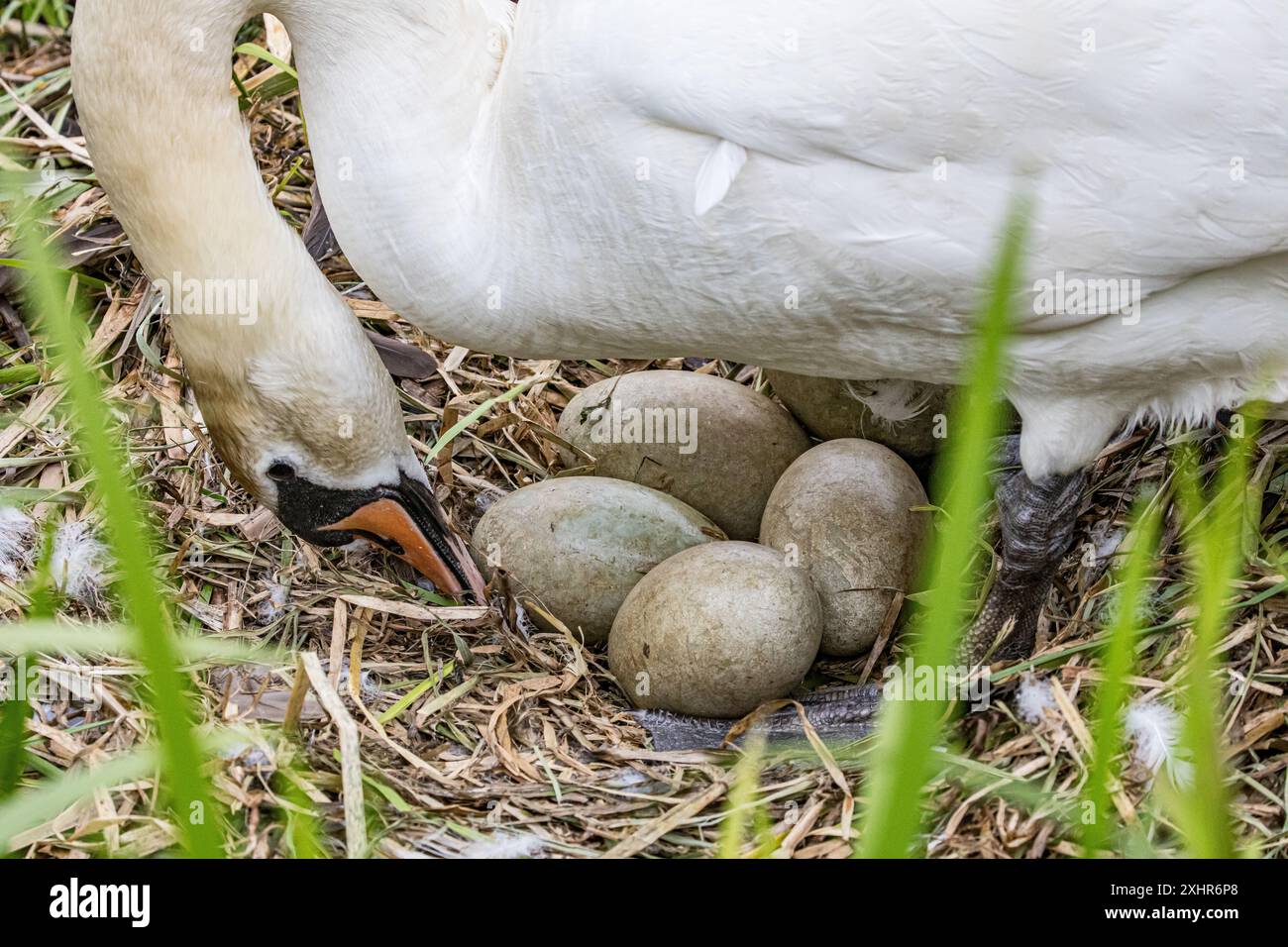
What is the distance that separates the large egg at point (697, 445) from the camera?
11.2 feet

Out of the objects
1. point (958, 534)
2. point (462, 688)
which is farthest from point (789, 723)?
point (958, 534)

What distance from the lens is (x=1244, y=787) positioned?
2.57m

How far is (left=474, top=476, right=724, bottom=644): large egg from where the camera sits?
10.4 ft

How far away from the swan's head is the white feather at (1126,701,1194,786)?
5.09ft

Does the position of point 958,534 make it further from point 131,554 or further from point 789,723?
point 789,723

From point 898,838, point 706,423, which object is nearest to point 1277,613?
point 706,423

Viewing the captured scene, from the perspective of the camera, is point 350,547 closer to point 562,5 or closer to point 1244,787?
point 562,5

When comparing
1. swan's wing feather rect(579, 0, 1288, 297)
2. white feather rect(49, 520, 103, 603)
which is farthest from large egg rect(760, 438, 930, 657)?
white feather rect(49, 520, 103, 603)

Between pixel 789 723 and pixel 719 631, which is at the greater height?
pixel 719 631

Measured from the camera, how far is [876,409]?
347cm

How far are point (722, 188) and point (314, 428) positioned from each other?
3.26 feet

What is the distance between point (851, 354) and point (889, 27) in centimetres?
72

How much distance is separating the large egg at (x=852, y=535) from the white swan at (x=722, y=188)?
309mm

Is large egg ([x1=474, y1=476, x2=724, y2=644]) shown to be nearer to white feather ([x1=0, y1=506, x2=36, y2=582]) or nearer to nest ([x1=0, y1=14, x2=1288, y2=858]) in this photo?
nest ([x1=0, y1=14, x2=1288, y2=858])
